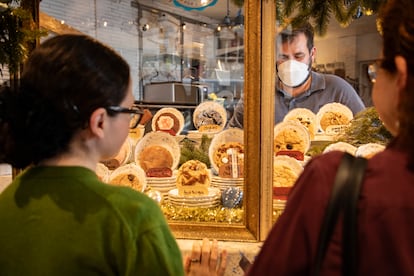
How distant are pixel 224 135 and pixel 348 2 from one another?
0.76 metres

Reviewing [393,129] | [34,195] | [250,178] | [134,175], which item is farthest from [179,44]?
[393,129]

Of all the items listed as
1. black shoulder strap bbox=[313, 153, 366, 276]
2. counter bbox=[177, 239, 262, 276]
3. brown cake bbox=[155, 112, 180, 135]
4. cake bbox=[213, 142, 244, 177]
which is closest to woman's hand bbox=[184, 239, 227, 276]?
counter bbox=[177, 239, 262, 276]

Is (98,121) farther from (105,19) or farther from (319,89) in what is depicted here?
(105,19)

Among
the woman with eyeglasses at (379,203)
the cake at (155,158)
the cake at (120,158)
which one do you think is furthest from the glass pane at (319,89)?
the woman with eyeglasses at (379,203)

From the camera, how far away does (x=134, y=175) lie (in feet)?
5.96

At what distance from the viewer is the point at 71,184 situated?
0.84 m

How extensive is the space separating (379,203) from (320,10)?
1287 millimetres

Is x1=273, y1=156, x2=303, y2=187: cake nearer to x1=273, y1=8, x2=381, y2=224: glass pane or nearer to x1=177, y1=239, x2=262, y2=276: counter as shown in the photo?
x1=273, y1=8, x2=381, y2=224: glass pane

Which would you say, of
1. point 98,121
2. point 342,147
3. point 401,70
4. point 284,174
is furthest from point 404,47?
point 342,147

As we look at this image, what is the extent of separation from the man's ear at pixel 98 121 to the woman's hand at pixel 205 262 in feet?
1.39

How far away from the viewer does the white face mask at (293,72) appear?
174 cm

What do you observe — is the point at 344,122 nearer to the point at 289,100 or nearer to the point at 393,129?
the point at 289,100

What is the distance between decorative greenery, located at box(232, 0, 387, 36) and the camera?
158cm

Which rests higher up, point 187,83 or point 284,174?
point 187,83
